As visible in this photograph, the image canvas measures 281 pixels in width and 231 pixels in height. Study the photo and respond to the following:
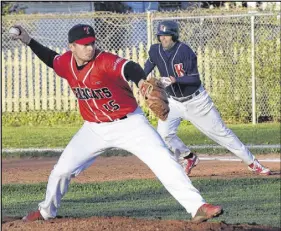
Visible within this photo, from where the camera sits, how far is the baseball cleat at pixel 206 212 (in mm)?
7410

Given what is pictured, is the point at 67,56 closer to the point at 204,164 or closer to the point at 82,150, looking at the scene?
the point at 82,150

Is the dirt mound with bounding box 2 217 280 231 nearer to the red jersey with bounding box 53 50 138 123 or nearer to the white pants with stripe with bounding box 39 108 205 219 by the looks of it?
the white pants with stripe with bounding box 39 108 205 219

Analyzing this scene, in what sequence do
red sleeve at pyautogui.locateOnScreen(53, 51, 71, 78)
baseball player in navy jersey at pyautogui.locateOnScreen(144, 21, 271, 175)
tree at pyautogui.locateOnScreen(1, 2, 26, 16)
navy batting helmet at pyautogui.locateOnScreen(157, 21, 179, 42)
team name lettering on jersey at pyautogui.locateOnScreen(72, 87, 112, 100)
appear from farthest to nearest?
tree at pyautogui.locateOnScreen(1, 2, 26, 16) → baseball player in navy jersey at pyautogui.locateOnScreen(144, 21, 271, 175) → navy batting helmet at pyautogui.locateOnScreen(157, 21, 179, 42) → red sleeve at pyautogui.locateOnScreen(53, 51, 71, 78) → team name lettering on jersey at pyautogui.locateOnScreen(72, 87, 112, 100)

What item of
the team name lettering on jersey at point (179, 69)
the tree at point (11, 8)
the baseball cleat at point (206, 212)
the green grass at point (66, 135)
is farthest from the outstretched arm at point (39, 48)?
the tree at point (11, 8)

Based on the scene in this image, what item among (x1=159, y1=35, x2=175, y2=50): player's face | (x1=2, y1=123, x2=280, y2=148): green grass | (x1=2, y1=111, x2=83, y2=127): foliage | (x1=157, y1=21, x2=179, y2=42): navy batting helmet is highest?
(x1=157, y1=21, x2=179, y2=42): navy batting helmet

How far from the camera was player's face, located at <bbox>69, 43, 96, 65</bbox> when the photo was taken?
25.1 feet

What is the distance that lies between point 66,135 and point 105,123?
11614 millimetres

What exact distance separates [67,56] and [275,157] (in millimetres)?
8373

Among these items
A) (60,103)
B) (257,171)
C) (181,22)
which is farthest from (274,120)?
(257,171)

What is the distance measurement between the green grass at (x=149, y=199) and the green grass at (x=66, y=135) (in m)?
5.54

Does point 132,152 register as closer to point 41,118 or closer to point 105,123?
point 105,123

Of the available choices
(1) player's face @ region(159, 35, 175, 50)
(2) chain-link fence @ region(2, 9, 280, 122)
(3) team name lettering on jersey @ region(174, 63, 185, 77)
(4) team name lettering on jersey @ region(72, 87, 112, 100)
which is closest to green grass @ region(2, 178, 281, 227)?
(3) team name lettering on jersey @ region(174, 63, 185, 77)

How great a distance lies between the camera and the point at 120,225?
7668 mm

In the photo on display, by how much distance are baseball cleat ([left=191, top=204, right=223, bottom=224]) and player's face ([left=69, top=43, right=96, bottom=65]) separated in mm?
1631
